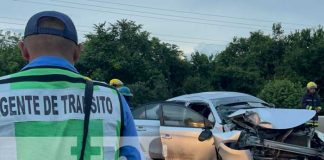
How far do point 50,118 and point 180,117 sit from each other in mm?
7509

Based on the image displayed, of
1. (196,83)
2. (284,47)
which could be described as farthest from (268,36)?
(196,83)

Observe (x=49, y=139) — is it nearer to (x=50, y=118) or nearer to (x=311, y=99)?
(x=50, y=118)

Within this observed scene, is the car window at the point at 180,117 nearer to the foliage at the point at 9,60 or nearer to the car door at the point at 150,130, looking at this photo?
the car door at the point at 150,130

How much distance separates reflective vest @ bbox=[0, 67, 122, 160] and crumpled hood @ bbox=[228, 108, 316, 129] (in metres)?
5.14

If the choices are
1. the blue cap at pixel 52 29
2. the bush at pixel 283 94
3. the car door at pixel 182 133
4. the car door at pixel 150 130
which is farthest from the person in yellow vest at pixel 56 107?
the bush at pixel 283 94

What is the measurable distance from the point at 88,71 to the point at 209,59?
42.9 ft

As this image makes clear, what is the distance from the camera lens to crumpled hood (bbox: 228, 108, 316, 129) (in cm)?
689

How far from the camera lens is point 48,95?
6.43 ft

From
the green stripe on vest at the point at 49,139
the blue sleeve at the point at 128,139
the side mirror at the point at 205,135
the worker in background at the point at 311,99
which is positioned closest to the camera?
the green stripe on vest at the point at 49,139

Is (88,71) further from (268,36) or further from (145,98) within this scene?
(268,36)

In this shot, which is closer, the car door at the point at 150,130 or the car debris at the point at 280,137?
the car debris at the point at 280,137

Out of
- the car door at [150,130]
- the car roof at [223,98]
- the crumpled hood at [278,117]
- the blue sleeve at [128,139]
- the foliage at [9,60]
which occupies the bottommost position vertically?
the foliage at [9,60]

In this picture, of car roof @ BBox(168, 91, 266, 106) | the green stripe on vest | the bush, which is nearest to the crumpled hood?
car roof @ BBox(168, 91, 266, 106)

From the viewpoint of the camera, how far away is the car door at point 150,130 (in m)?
9.53
